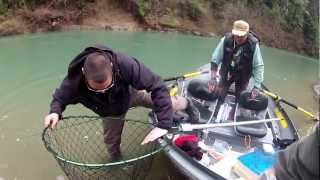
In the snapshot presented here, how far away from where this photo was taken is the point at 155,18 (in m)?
12.1

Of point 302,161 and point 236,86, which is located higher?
point 302,161

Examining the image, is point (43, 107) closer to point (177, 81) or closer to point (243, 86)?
point (177, 81)

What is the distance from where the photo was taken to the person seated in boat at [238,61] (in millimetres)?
5395

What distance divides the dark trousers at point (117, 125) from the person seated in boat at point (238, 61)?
1.31 meters

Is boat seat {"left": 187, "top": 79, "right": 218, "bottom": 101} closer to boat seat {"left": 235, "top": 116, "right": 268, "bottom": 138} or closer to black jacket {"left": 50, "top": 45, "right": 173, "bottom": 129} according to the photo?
boat seat {"left": 235, "top": 116, "right": 268, "bottom": 138}

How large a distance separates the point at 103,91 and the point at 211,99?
209 cm

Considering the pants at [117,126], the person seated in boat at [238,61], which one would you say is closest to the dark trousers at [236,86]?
the person seated in boat at [238,61]

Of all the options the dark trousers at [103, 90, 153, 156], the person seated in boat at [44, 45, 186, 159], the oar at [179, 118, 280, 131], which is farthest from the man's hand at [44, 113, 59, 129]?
the oar at [179, 118, 280, 131]

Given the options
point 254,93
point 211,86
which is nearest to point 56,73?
point 211,86

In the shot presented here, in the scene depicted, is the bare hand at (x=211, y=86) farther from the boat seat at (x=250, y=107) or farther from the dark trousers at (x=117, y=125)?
the dark trousers at (x=117, y=125)

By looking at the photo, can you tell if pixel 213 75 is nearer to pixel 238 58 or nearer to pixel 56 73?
pixel 238 58

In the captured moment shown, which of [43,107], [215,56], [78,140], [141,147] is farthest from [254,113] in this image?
[43,107]

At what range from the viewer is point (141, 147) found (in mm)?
4695

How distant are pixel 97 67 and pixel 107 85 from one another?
0.84ft
